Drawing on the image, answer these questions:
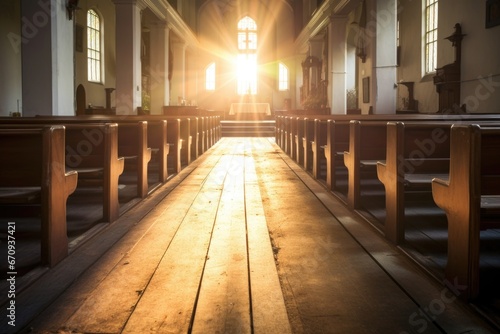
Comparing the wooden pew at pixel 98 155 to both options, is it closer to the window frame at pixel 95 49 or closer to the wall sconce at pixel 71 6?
the wall sconce at pixel 71 6

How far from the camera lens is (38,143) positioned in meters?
2.58

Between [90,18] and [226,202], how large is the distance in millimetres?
12915

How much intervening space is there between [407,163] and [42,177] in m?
2.31

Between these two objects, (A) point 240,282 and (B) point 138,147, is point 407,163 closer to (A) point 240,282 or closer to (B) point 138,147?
(A) point 240,282

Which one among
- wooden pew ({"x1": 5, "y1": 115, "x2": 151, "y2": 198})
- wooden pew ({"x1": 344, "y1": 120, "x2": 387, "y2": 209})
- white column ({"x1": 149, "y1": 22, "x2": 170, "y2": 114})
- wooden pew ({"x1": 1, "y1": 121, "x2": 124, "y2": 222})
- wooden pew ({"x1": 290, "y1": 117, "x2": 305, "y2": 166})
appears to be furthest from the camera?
white column ({"x1": 149, "y1": 22, "x2": 170, "y2": 114})

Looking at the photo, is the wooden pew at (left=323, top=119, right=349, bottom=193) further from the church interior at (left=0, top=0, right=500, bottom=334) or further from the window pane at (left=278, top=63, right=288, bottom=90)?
the window pane at (left=278, top=63, right=288, bottom=90)

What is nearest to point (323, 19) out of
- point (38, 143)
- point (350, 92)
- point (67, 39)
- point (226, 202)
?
point (350, 92)

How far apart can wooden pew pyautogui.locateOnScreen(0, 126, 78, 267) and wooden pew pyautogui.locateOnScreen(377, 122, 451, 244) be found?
186 cm

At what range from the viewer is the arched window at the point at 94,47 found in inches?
605

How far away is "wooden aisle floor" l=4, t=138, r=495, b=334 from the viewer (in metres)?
1.81

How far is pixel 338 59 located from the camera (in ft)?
47.9

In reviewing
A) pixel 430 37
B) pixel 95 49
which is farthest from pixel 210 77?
pixel 430 37

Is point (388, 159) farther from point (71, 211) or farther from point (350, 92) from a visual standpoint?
point (350, 92)

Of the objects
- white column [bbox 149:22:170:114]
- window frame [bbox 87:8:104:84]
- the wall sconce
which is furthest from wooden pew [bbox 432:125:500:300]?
window frame [bbox 87:8:104:84]
